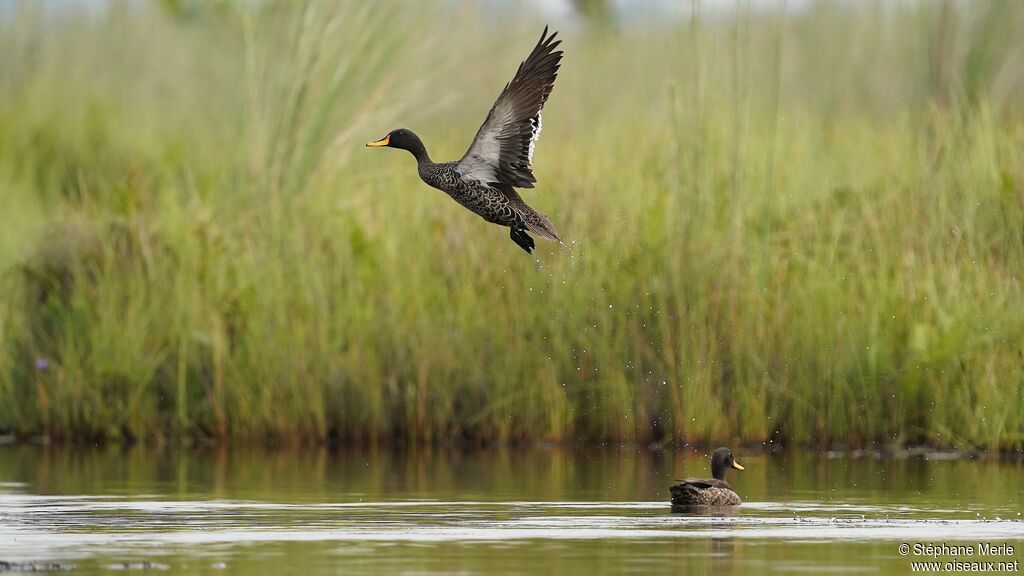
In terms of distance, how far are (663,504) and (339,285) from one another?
15.6 feet

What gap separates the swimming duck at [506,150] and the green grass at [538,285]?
4708 mm

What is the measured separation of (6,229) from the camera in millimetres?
18266

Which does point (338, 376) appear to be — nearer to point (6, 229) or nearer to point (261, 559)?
point (6, 229)

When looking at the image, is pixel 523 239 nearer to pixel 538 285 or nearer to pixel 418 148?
pixel 418 148

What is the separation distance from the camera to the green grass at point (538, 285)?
15578mm

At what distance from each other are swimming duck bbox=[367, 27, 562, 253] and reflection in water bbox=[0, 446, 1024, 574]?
1796 millimetres

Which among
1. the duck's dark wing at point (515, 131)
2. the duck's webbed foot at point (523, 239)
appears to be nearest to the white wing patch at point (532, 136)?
the duck's dark wing at point (515, 131)

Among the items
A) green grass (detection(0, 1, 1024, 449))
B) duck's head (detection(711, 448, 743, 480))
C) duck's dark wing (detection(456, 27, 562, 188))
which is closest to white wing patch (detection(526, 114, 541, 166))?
duck's dark wing (detection(456, 27, 562, 188))

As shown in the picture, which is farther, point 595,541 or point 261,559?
point 595,541

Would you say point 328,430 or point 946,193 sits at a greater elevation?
point 946,193

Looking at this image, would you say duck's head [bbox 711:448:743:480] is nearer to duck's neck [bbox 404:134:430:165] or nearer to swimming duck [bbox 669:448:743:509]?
swimming duck [bbox 669:448:743:509]

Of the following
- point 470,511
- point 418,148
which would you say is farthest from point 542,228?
point 470,511

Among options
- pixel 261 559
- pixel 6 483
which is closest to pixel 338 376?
pixel 6 483

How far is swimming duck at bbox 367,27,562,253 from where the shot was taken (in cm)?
1076
